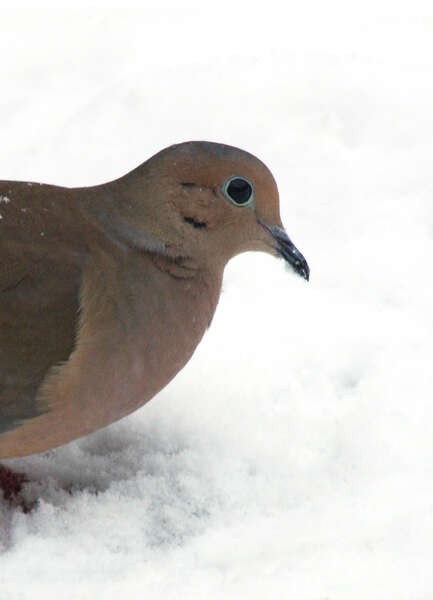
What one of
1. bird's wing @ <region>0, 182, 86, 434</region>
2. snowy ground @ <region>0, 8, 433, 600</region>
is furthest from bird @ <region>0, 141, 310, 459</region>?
snowy ground @ <region>0, 8, 433, 600</region>

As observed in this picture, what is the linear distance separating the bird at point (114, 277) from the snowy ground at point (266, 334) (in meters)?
0.36

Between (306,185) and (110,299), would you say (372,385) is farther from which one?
(306,185)

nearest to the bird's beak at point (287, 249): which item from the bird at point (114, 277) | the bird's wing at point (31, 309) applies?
the bird at point (114, 277)

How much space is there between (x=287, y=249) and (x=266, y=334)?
71 centimetres

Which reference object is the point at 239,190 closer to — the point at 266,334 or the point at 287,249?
the point at 287,249

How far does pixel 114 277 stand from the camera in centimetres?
339

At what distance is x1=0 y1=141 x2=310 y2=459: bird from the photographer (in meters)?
3.29

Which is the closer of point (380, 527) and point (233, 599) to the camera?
point (233, 599)

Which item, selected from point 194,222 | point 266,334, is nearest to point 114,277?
point 194,222

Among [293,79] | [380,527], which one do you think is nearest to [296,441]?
[380,527]

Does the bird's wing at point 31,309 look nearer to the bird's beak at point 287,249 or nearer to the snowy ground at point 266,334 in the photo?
the snowy ground at point 266,334

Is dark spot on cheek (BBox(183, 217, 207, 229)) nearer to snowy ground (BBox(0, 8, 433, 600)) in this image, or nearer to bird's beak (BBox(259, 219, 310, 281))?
bird's beak (BBox(259, 219, 310, 281))

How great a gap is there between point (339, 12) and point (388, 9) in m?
0.29

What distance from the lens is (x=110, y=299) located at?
3.34 m
